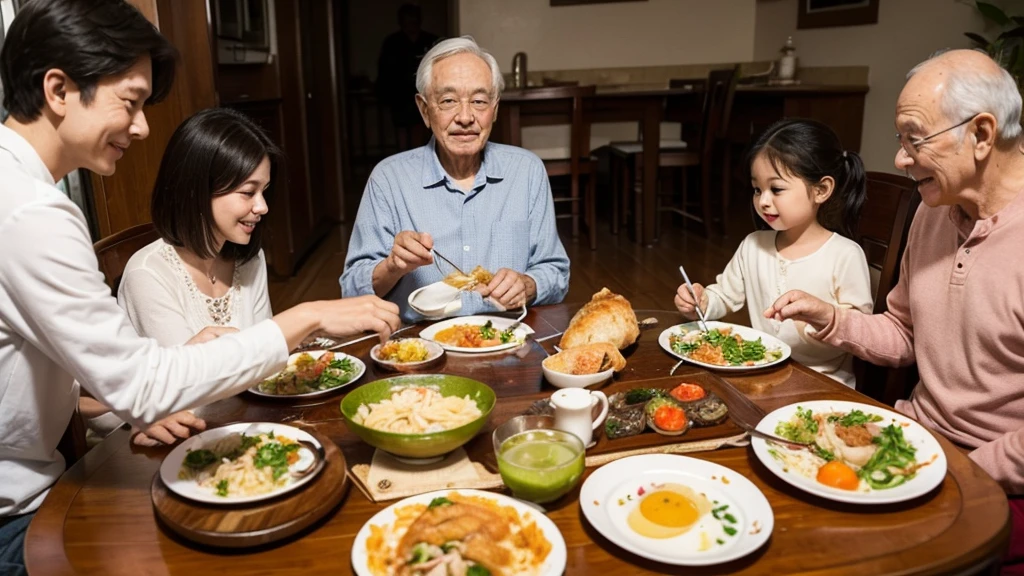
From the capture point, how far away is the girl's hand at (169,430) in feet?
4.54

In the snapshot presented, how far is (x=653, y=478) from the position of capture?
3.97 ft

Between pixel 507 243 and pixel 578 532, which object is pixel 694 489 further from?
pixel 507 243

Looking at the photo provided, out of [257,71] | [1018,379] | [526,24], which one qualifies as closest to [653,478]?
[1018,379]

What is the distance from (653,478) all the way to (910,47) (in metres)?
5.23

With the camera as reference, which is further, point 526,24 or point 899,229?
point 526,24

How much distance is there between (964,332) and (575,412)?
38.4 inches

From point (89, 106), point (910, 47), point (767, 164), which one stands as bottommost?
point (767, 164)

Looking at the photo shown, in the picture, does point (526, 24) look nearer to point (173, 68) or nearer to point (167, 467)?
point (173, 68)

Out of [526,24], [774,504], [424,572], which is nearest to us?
[424,572]

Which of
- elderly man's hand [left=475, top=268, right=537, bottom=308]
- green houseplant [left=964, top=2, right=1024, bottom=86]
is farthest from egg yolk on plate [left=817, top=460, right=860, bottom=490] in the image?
green houseplant [left=964, top=2, right=1024, bottom=86]

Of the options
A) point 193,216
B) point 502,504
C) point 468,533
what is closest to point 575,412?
point 502,504

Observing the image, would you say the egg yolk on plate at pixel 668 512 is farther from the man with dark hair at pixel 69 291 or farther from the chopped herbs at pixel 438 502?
the man with dark hair at pixel 69 291

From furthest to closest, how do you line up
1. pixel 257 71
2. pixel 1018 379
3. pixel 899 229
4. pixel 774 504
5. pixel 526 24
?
pixel 526 24 → pixel 257 71 → pixel 899 229 → pixel 1018 379 → pixel 774 504

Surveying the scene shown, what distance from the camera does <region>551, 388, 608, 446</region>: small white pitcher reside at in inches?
49.4
